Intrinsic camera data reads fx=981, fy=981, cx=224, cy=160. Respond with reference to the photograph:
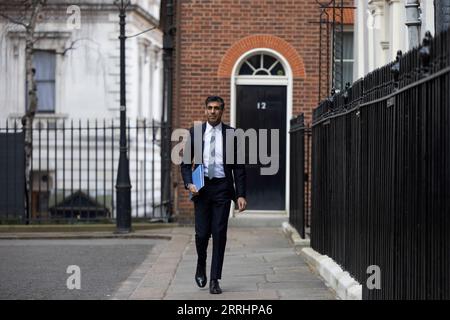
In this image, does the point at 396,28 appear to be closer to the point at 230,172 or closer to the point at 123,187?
the point at 230,172

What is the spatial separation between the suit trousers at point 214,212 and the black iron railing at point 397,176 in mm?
1206

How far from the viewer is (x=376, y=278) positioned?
7.98 metres

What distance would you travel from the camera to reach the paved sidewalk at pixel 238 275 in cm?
986

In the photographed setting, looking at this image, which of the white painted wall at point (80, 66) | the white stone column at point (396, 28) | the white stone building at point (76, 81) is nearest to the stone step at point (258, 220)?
the white stone column at point (396, 28)

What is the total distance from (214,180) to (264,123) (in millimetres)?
9620

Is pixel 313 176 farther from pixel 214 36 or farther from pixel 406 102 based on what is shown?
pixel 214 36

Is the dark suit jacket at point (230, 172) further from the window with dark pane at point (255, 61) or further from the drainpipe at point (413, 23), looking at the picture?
the window with dark pane at point (255, 61)

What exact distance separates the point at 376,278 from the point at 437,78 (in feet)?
8.29

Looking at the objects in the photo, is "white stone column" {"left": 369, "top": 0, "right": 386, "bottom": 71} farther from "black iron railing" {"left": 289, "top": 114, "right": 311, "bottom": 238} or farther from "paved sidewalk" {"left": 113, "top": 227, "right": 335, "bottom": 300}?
"paved sidewalk" {"left": 113, "top": 227, "right": 335, "bottom": 300}

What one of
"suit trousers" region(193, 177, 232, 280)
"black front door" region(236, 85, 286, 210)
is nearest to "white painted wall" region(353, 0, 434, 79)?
"black front door" region(236, 85, 286, 210)

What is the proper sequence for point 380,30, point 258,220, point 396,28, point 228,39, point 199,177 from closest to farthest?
point 199,177 → point 396,28 → point 380,30 → point 258,220 → point 228,39

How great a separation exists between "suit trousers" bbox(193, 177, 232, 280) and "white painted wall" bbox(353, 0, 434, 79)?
4012 mm

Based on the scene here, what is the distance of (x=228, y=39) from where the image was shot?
64.3ft

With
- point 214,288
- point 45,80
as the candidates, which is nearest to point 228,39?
point 214,288
